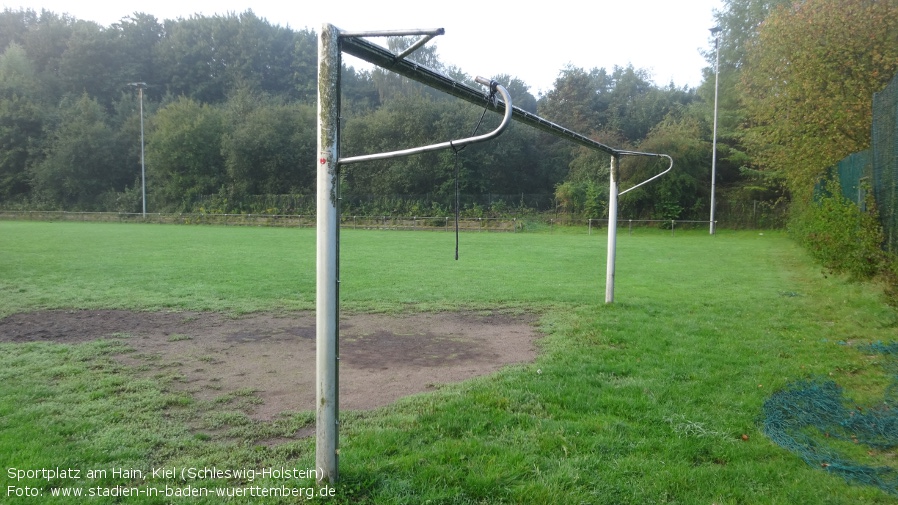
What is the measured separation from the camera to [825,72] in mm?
15172

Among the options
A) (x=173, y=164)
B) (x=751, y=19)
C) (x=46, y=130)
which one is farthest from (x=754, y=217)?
(x=46, y=130)

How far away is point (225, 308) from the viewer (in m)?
8.55

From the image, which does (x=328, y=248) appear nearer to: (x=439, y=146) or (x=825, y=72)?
(x=439, y=146)

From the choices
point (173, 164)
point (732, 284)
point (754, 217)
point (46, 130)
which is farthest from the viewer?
point (46, 130)

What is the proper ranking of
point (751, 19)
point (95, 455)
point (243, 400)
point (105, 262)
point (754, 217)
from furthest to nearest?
point (751, 19)
point (754, 217)
point (105, 262)
point (243, 400)
point (95, 455)

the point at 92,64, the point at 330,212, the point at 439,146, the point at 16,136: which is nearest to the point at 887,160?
the point at 439,146

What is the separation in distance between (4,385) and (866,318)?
9.27m

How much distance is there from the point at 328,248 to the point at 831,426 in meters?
3.62

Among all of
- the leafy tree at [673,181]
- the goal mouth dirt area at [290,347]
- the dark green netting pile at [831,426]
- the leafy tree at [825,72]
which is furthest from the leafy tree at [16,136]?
the dark green netting pile at [831,426]

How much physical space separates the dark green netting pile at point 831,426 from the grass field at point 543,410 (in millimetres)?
103

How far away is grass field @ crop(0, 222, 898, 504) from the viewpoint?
312 cm

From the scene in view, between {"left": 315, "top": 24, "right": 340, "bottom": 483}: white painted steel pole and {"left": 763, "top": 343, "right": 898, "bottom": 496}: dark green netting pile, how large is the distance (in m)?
2.76

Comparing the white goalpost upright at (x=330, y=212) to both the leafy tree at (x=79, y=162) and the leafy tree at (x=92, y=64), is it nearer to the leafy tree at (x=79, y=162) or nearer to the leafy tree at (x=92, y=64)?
the leafy tree at (x=79, y=162)

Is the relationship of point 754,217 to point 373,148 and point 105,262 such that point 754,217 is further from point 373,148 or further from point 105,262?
point 105,262
